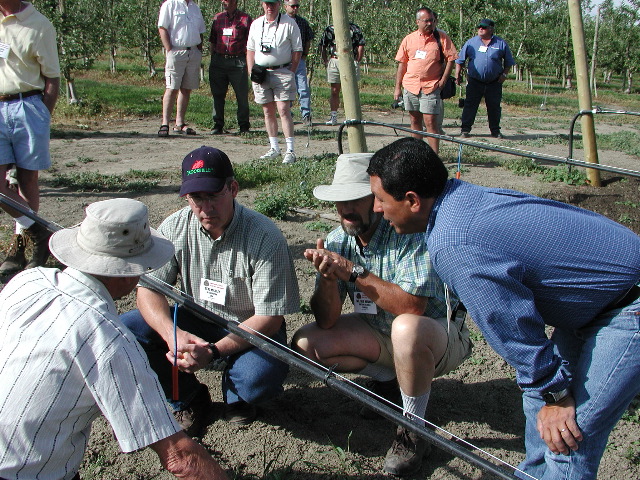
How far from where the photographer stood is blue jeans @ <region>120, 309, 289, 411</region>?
121 inches

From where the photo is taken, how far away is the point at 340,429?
3268mm

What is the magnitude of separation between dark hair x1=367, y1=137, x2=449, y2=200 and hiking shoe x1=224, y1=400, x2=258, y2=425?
1.56 metres

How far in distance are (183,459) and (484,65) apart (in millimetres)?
10916

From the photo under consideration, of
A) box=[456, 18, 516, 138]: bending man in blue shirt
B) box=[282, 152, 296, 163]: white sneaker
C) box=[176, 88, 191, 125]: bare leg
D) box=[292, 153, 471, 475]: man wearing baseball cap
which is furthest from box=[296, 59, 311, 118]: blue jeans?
box=[292, 153, 471, 475]: man wearing baseball cap

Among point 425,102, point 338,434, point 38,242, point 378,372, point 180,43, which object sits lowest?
point 338,434

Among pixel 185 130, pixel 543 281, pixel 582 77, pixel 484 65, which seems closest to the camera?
pixel 543 281

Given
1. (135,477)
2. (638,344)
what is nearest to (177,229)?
(135,477)

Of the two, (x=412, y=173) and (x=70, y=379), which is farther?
(x=412, y=173)

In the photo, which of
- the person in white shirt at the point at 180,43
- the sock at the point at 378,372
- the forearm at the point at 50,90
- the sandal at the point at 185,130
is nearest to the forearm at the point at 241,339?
the sock at the point at 378,372

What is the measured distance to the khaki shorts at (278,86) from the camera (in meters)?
8.56

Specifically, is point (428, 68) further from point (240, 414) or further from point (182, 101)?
point (240, 414)

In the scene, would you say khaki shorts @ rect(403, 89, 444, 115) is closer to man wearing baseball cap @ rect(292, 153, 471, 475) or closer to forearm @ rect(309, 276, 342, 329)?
man wearing baseball cap @ rect(292, 153, 471, 475)

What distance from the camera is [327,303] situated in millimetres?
3137

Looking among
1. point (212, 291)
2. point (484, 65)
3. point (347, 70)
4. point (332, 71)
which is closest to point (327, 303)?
point (212, 291)
